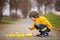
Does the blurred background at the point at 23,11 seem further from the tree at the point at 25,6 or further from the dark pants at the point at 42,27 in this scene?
the dark pants at the point at 42,27

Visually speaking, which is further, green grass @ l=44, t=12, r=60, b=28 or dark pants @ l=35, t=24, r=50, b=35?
green grass @ l=44, t=12, r=60, b=28

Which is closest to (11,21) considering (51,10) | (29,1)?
(29,1)

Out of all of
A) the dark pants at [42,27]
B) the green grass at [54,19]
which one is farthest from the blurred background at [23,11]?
the dark pants at [42,27]

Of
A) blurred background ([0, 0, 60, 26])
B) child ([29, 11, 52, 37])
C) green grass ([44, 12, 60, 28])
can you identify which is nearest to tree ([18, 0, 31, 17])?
blurred background ([0, 0, 60, 26])

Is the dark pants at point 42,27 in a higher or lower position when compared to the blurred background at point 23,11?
lower

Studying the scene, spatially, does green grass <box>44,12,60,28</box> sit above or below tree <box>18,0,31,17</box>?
below

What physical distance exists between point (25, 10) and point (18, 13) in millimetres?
79

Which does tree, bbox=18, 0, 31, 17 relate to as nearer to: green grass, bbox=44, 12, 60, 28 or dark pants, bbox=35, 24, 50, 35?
green grass, bbox=44, 12, 60, 28

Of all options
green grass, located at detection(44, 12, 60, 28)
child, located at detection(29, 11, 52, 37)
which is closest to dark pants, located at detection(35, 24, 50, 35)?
child, located at detection(29, 11, 52, 37)

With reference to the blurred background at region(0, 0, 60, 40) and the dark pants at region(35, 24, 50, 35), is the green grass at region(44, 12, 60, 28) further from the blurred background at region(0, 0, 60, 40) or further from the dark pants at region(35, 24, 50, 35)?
the dark pants at region(35, 24, 50, 35)

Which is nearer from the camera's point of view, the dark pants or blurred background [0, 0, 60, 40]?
the dark pants

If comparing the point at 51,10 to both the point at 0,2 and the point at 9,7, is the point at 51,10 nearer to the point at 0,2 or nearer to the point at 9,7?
the point at 9,7

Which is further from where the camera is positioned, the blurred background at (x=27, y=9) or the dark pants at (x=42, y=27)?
the blurred background at (x=27, y=9)

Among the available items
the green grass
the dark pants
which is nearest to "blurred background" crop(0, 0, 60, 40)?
the green grass
